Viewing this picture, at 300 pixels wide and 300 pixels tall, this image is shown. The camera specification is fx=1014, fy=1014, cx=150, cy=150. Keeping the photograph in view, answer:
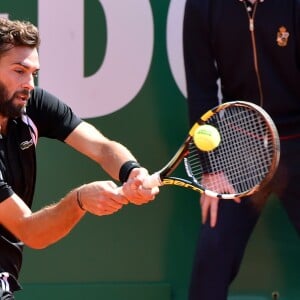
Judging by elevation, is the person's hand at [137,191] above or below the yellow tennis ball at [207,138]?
below

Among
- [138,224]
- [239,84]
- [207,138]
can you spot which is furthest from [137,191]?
[138,224]

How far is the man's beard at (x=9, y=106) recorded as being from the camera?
3.38 metres

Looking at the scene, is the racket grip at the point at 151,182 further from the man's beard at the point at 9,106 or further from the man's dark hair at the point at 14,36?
the man's dark hair at the point at 14,36

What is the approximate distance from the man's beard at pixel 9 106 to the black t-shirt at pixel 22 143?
8cm

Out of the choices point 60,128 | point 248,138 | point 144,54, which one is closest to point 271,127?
point 248,138

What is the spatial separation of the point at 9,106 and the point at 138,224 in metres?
1.34

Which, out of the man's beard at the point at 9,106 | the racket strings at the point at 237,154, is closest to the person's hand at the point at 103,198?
the man's beard at the point at 9,106

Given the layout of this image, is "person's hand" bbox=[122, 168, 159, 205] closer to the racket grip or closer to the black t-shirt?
the racket grip

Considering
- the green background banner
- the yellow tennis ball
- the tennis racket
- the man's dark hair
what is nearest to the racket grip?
the yellow tennis ball

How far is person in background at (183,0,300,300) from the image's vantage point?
3986 millimetres

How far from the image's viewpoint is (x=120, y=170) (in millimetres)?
3416

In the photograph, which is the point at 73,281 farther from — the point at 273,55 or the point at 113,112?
the point at 273,55

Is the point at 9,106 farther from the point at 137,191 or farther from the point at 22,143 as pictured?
the point at 137,191

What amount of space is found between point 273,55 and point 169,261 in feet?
3.63
